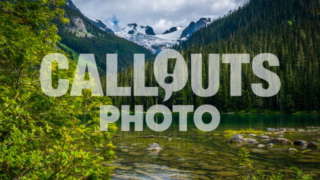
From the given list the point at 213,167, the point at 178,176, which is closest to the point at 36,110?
the point at 178,176

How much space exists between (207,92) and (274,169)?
348 feet

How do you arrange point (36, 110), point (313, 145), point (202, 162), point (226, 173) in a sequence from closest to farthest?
point (36, 110) < point (226, 173) < point (202, 162) < point (313, 145)

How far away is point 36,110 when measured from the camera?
624 cm

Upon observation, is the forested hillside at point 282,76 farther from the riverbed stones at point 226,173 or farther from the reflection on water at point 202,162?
the riverbed stones at point 226,173

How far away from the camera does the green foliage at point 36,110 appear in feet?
13.3

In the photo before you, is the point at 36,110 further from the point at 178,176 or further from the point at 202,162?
the point at 202,162

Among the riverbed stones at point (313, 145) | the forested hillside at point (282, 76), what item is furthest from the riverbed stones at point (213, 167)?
the forested hillside at point (282, 76)

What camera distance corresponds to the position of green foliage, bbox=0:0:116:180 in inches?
159

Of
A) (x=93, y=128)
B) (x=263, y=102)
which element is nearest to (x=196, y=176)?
(x=93, y=128)

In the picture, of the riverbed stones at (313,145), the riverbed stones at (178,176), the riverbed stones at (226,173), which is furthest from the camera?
the riverbed stones at (313,145)

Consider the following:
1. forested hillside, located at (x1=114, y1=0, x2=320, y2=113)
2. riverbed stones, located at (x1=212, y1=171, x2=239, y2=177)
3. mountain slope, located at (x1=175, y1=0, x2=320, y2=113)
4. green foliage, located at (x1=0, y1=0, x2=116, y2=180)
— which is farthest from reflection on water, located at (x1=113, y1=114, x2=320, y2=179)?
forested hillside, located at (x1=114, y1=0, x2=320, y2=113)

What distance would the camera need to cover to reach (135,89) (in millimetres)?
121188

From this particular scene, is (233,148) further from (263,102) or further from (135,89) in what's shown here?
(135,89)

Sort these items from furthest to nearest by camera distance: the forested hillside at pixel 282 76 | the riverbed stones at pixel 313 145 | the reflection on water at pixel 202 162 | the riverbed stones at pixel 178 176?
1. the forested hillside at pixel 282 76
2. the riverbed stones at pixel 313 145
3. the reflection on water at pixel 202 162
4. the riverbed stones at pixel 178 176
